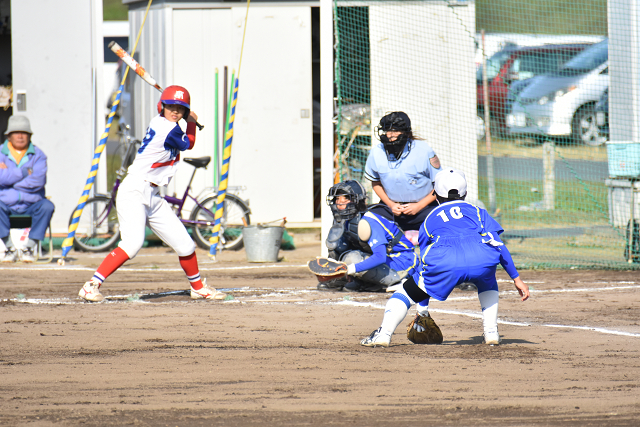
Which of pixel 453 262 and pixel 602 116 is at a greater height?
pixel 602 116

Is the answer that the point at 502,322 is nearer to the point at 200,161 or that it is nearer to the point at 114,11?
the point at 200,161

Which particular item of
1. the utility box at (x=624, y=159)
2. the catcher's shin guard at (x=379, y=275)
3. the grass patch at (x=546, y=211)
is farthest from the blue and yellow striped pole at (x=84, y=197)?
the grass patch at (x=546, y=211)

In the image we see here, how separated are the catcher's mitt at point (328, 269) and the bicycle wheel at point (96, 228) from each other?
4.81 meters

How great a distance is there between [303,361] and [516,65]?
57.3 ft

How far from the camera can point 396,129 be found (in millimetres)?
8023

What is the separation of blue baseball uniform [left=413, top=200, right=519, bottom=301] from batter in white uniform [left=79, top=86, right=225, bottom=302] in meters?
2.87

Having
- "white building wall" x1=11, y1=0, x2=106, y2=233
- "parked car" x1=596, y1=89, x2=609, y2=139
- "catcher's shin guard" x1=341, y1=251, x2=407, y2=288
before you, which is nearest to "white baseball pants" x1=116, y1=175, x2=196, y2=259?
"catcher's shin guard" x1=341, y1=251, x2=407, y2=288

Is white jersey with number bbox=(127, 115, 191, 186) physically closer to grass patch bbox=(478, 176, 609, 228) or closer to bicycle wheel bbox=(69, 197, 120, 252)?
bicycle wheel bbox=(69, 197, 120, 252)

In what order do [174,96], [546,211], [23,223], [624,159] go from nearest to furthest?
[174,96]
[624,159]
[23,223]
[546,211]

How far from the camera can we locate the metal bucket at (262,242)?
1112cm

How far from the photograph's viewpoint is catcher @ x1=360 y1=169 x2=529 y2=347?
5551 mm

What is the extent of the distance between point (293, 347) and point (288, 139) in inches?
308

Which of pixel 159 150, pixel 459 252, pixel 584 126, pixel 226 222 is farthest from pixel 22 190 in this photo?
pixel 584 126

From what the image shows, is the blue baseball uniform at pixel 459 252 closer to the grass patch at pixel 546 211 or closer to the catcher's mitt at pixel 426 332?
the catcher's mitt at pixel 426 332
